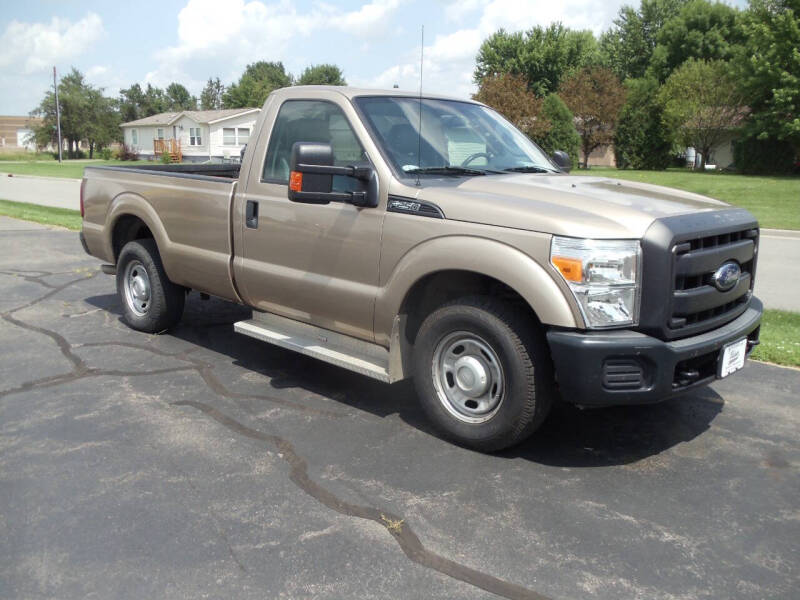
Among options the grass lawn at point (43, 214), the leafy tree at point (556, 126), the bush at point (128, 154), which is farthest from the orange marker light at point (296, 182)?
the bush at point (128, 154)

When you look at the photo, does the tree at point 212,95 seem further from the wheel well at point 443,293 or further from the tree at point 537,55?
the wheel well at point 443,293

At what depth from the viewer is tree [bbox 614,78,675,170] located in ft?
139

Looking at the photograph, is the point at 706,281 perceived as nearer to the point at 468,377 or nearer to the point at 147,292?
the point at 468,377

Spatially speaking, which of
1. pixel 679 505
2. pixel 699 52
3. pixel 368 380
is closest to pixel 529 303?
pixel 679 505

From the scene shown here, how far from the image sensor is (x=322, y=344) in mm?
5043

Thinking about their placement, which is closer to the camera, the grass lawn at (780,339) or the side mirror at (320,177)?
the side mirror at (320,177)

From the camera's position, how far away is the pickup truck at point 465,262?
12.5ft

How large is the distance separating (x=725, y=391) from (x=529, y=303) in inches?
95.4

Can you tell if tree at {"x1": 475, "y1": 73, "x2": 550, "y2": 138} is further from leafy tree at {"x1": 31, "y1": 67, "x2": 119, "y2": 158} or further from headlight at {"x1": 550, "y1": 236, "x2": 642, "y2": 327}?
leafy tree at {"x1": 31, "y1": 67, "x2": 119, "y2": 158}

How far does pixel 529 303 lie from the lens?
12.8ft

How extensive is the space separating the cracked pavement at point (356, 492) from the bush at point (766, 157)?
37.1 metres

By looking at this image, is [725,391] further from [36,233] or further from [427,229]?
Answer: [36,233]

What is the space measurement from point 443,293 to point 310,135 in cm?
149

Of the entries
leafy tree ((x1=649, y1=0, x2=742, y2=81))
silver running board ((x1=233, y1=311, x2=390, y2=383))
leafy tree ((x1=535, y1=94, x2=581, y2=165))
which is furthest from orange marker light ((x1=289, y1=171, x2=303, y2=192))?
leafy tree ((x1=649, y1=0, x2=742, y2=81))
